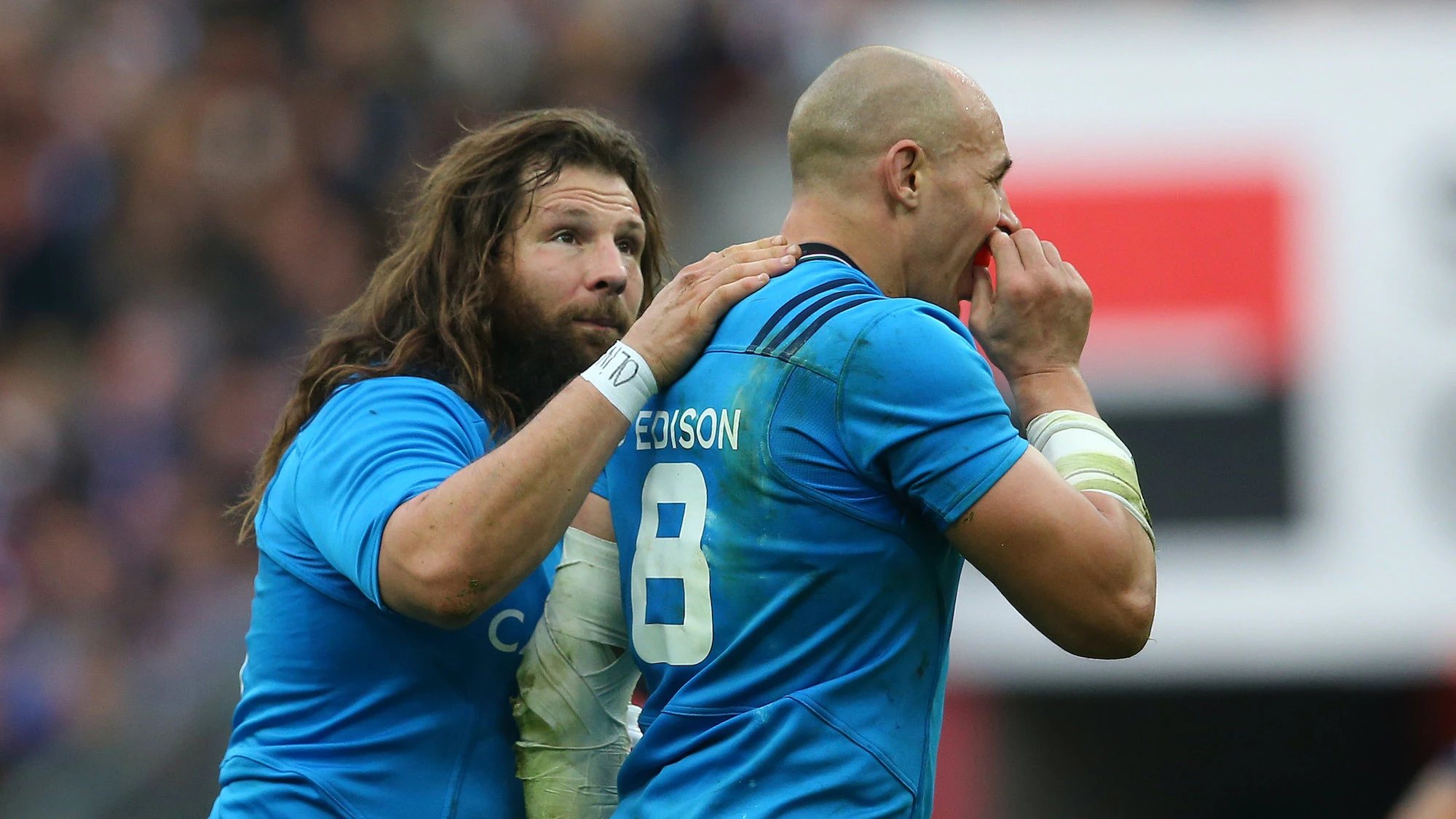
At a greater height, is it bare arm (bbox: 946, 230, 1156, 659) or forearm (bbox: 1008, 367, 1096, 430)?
forearm (bbox: 1008, 367, 1096, 430)

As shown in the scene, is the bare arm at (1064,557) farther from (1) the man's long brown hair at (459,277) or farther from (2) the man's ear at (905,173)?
(1) the man's long brown hair at (459,277)

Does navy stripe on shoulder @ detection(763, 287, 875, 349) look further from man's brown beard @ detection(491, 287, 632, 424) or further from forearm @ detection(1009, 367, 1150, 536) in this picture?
man's brown beard @ detection(491, 287, 632, 424)

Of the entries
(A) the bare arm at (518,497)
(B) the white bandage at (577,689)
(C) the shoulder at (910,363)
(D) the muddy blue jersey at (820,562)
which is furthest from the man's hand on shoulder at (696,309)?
(B) the white bandage at (577,689)

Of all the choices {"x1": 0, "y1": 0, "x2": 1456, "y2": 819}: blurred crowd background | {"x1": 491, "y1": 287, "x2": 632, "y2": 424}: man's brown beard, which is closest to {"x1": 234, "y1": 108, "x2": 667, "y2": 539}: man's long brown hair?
{"x1": 491, "y1": 287, "x2": 632, "y2": 424}: man's brown beard

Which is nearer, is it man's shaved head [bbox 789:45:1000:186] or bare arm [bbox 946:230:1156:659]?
bare arm [bbox 946:230:1156:659]

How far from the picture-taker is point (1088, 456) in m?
2.75

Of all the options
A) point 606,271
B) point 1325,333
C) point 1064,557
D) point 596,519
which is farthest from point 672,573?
point 1325,333

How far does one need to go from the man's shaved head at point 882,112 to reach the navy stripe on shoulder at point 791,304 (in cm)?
31

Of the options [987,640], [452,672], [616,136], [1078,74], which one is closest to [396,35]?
[1078,74]

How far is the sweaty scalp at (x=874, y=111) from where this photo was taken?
2.99m

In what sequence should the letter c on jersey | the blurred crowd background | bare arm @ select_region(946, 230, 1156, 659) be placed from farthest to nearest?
the blurred crowd background → the letter c on jersey → bare arm @ select_region(946, 230, 1156, 659)

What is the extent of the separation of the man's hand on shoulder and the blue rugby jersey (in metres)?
0.44

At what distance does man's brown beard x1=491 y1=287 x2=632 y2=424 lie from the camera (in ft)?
11.6

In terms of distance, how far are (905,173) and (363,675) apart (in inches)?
54.1
